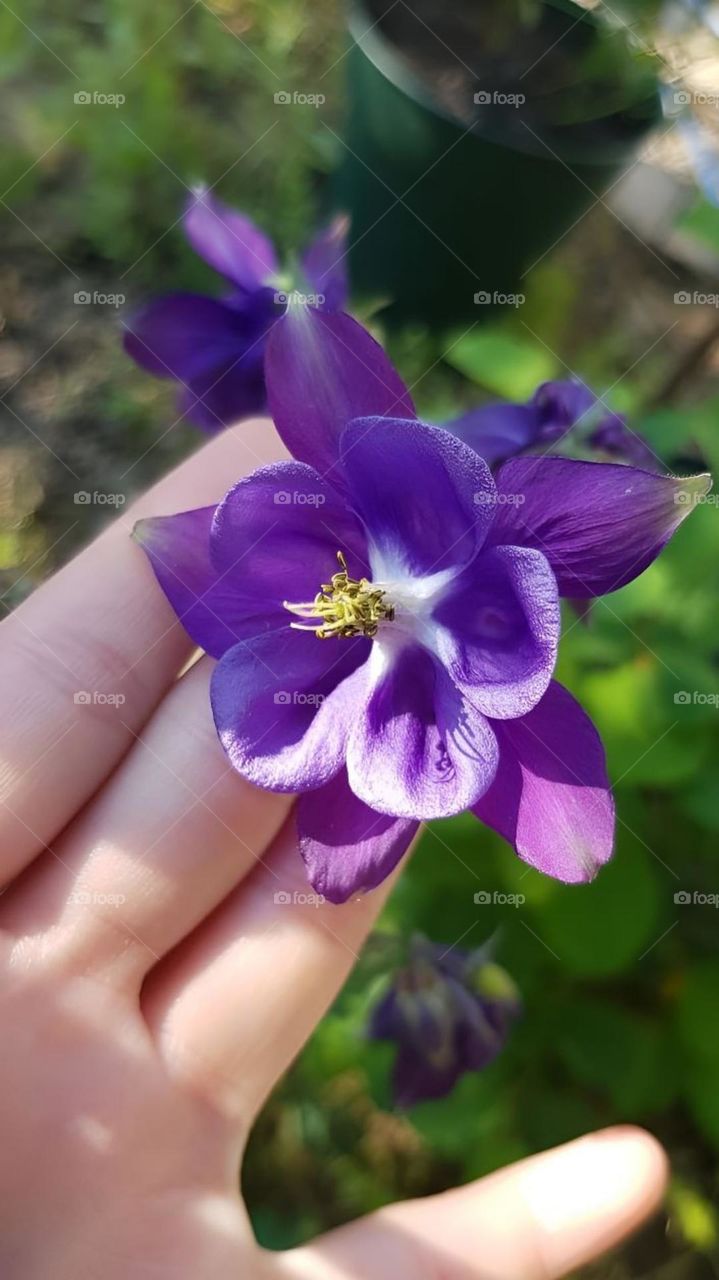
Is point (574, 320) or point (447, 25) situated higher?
point (447, 25)

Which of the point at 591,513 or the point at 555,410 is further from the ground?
the point at 591,513

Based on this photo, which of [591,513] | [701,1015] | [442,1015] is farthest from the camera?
[701,1015]

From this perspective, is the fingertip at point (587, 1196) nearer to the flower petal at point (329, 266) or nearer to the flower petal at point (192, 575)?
the flower petal at point (192, 575)

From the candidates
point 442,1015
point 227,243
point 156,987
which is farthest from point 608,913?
point 227,243

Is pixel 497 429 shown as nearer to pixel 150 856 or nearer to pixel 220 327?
pixel 220 327

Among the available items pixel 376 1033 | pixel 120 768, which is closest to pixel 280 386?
pixel 120 768

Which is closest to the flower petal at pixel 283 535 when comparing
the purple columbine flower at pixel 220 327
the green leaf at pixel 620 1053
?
the purple columbine flower at pixel 220 327

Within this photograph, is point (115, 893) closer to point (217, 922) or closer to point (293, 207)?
point (217, 922)
